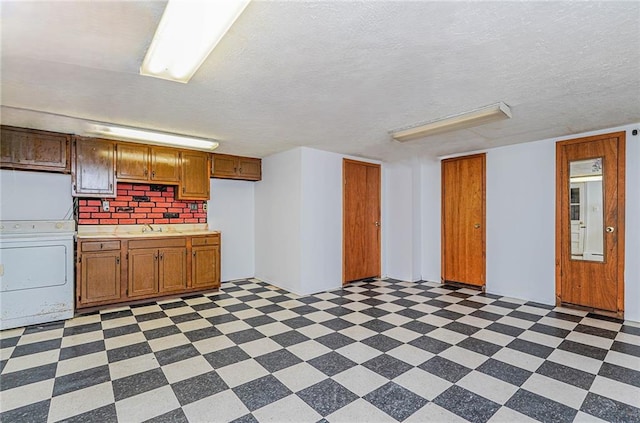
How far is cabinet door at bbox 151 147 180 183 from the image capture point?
444 cm

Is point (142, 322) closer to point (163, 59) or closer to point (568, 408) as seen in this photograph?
point (163, 59)

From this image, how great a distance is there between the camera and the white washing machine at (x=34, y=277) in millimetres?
3316

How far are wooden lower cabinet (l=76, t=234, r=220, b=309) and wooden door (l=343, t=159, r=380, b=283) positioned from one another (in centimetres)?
218

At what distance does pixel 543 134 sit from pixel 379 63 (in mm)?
3058

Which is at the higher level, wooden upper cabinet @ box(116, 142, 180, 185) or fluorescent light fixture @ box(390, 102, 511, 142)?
fluorescent light fixture @ box(390, 102, 511, 142)

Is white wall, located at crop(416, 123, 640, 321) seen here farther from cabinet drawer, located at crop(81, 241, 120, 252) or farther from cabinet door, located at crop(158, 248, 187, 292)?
cabinet drawer, located at crop(81, 241, 120, 252)

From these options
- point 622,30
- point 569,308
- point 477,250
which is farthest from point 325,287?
point 622,30

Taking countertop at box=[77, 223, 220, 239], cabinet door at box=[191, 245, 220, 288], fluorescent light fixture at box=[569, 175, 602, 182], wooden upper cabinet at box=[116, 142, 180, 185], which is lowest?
cabinet door at box=[191, 245, 220, 288]

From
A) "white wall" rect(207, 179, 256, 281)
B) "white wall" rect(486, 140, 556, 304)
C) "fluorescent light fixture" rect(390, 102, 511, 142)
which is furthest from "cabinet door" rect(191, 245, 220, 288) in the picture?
"white wall" rect(486, 140, 556, 304)

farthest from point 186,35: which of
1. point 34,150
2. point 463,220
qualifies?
point 463,220

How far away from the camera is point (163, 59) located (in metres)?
1.97

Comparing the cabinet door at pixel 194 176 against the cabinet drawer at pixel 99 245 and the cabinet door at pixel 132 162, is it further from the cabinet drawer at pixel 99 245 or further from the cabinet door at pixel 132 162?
the cabinet drawer at pixel 99 245

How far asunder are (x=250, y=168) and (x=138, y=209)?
1875mm

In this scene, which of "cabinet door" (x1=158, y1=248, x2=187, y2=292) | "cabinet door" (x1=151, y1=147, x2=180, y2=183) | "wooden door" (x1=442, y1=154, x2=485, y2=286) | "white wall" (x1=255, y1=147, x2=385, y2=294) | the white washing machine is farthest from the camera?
"wooden door" (x1=442, y1=154, x2=485, y2=286)
